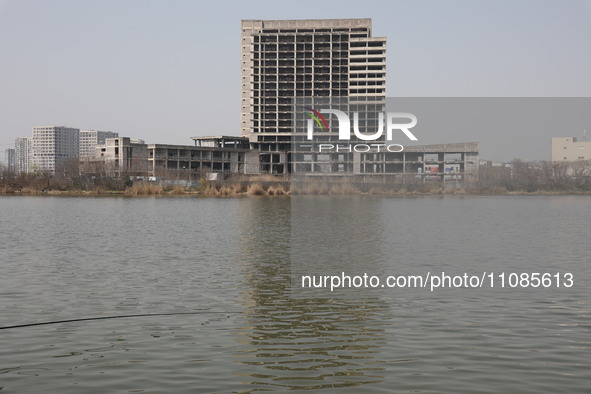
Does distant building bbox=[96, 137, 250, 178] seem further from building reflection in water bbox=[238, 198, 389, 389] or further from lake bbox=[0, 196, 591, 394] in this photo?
building reflection in water bbox=[238, 198, 389, 389]

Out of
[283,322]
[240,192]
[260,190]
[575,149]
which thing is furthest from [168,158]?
[283,322]

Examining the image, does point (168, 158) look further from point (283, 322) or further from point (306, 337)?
point (306, 337)

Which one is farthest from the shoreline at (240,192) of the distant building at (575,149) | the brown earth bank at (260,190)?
the distant building at (575,149)

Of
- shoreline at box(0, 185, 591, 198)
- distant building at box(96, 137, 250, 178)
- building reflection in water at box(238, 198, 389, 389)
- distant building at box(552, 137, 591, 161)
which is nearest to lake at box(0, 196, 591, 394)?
building reflection in water at box(238, 198, 389, 389)

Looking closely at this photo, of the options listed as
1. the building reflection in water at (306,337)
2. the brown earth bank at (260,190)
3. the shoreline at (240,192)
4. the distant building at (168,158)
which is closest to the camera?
the building reflection in water at (306,337)

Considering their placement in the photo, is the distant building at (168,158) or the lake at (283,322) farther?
the distant building at (168,158)

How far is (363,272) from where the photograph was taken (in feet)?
72.7

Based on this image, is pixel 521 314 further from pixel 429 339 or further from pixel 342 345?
pixel 342 345

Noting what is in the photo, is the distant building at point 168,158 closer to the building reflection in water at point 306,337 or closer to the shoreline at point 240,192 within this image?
the shoreline at point 240,192

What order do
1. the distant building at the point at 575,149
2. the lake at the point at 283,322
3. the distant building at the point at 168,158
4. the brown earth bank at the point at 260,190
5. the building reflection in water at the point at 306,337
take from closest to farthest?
the lake at the point at 283,322 < the building reflection in water at the point at 306,337 < the brown earth bank at the point at 260,190 < the distant building at the point at 168,158 < the distant building at the point at 575,149

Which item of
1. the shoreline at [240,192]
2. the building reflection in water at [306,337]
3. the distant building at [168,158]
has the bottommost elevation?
the building reflection in water at [306,337]

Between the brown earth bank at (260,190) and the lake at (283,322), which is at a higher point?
the brown earth bank at (260,190)

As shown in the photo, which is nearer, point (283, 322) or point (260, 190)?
point (283, 322)

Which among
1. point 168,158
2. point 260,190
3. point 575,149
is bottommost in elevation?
point 260,190
